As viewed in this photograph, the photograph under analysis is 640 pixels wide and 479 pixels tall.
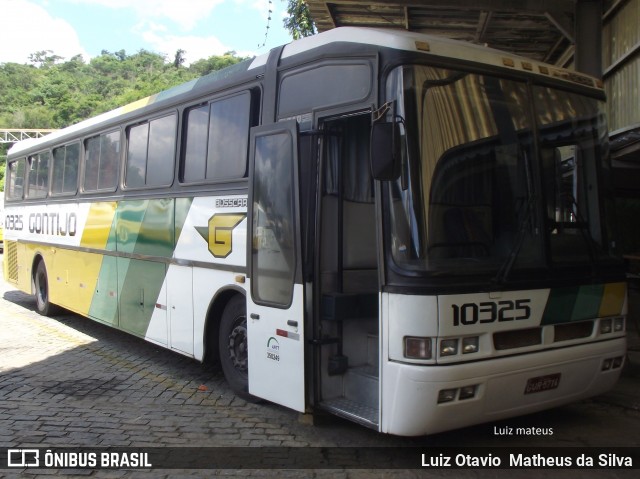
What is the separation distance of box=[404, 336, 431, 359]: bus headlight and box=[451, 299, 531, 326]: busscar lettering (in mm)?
245

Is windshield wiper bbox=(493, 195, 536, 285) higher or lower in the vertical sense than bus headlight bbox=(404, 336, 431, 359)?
higher

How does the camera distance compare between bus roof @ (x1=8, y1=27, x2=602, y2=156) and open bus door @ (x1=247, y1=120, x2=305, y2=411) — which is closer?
bus roof @ (x1=8, y1=27, x2=602, y2=156)

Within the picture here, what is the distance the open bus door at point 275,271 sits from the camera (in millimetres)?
4961

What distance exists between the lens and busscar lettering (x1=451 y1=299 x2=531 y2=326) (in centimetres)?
419

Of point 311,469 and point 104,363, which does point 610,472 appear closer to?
point 311,469

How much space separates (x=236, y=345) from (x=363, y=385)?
174 cm

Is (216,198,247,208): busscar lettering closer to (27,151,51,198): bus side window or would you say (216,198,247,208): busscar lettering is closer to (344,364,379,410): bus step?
(344,364,379,410): bus step

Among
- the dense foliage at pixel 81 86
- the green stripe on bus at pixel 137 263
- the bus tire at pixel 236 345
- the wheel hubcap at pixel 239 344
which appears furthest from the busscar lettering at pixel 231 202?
the dense foliage at pixel 81 86

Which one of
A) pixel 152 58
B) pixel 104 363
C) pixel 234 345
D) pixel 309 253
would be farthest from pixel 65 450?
pixel 152 58

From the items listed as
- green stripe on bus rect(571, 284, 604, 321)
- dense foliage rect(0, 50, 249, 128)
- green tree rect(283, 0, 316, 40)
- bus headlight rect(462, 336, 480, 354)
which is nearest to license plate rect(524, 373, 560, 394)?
green stripe on bus rect(571, 284, 604, 321)

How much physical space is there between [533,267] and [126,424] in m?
3.74

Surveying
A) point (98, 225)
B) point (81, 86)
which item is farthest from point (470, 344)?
point (81, 86)

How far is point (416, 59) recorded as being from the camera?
4332mm

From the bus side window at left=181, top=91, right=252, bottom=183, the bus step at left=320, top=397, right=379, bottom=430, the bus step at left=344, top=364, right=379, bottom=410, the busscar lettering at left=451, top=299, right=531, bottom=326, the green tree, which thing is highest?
the green tree
